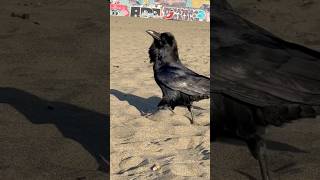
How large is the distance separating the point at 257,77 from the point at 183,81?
212cm

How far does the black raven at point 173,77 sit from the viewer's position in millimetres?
5625

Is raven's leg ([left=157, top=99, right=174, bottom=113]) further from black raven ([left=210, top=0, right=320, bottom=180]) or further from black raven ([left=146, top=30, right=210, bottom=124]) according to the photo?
black raven ([left=210, top=0, right=320, bottom=180])

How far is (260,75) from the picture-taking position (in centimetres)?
352

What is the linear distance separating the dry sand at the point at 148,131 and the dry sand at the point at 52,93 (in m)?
0.17

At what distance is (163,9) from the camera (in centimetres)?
1562

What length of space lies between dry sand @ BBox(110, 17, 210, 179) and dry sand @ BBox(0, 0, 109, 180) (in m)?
0.17

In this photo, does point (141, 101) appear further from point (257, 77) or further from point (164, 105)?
point (257, 77)

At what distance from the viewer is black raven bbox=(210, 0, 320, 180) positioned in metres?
3.48

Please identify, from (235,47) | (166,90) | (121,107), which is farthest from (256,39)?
(121,107)

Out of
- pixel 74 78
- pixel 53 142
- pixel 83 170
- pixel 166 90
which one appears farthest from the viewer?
pixel 74 78

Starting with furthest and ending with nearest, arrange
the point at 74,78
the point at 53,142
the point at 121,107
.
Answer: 1. the point at 74,78
2. the point at 121,107
3. the point at 53,142

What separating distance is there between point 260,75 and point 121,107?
330 cm

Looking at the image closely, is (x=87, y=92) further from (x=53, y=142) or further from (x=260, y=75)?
(x=260, y=75)

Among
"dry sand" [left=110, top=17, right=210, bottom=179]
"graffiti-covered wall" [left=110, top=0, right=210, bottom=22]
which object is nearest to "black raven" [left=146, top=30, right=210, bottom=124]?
"dry sand" [left=110, top=17, right=210, bottom=179]
